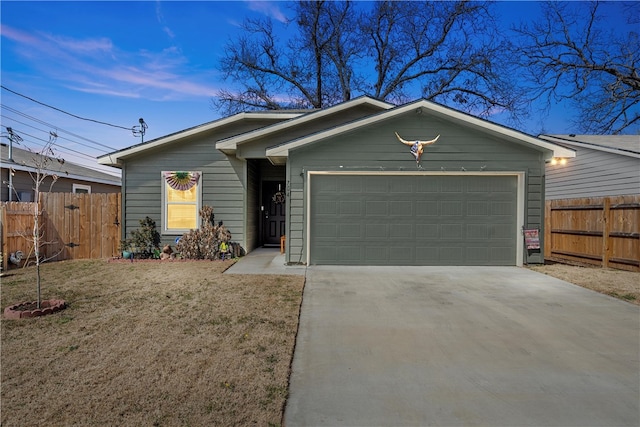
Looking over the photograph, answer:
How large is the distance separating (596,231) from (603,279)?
7.86ft

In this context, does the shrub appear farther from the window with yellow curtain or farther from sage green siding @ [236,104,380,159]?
sage green siding @ [236,104,380,159]

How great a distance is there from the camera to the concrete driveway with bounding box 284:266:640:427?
2.64 m

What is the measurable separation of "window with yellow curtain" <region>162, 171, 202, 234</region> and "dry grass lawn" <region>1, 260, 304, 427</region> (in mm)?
3783

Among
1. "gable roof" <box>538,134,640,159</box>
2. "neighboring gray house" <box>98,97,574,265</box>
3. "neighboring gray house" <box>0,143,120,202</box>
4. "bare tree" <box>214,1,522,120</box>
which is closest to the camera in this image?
"neighboring gray house" <box>98,97,574,265</box>

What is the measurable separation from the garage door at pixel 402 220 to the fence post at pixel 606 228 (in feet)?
7.73

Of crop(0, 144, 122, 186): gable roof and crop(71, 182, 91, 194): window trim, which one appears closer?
crop(0, 144, 122, 186): gable roof

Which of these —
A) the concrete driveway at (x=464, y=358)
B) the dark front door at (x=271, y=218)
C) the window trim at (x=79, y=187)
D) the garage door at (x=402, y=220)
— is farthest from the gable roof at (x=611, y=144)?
the window trim at (x=79, y=187)

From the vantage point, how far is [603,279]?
7418 millimetres

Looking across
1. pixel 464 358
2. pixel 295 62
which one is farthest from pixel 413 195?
pixel 295 62

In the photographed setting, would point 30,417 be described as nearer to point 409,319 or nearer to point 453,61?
point 409,319

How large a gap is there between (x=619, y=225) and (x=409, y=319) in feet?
23.3

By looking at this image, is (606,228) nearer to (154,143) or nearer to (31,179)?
(154,143)

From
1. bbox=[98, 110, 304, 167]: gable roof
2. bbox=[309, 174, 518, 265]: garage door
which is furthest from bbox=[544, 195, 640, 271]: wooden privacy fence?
bbox=[98, 110, 304, 167]: gable roof

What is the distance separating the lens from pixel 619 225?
861 centimetres
